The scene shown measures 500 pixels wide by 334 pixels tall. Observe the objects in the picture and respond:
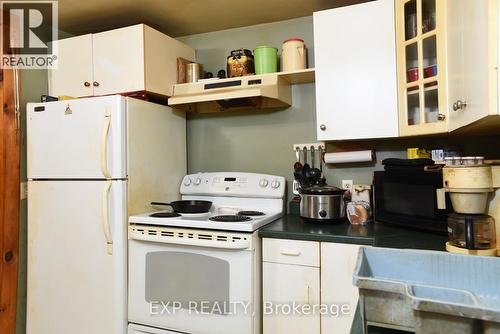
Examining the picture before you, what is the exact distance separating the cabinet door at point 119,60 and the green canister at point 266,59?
29.1 inches

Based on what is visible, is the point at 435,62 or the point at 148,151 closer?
the point at 435,62

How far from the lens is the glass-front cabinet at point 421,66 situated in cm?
152

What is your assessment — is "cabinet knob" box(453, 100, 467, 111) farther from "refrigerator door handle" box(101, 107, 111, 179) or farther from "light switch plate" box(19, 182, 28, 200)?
"light switch plate" box(19, 182, 28, 200)

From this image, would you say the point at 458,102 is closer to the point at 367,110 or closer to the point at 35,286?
the point at 367,110

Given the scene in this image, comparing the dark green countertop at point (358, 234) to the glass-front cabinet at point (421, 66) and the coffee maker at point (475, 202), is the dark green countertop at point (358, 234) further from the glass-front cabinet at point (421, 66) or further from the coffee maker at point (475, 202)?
the glass-front cabinet at point (421, 66)

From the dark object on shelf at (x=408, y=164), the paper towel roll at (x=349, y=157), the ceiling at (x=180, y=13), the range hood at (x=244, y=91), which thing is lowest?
the dark object on shelf at (x=408, y=164)

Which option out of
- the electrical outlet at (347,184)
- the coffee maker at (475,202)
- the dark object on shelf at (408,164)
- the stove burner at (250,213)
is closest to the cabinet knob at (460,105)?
the coffee maker at (475,202)

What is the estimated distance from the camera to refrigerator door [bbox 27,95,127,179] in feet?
6.15

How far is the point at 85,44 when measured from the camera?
7.18 feet

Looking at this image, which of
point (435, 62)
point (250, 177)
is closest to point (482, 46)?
point (435, 62)

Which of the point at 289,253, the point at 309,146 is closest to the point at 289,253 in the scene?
the point at 289,253

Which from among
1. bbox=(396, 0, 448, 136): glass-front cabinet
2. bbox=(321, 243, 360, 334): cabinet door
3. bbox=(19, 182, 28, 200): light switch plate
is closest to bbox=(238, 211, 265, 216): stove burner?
bbox=(321, 243, 360, 334): cabinet door

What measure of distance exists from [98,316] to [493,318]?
1.94m

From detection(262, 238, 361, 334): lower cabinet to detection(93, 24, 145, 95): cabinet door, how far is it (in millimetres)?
1307
